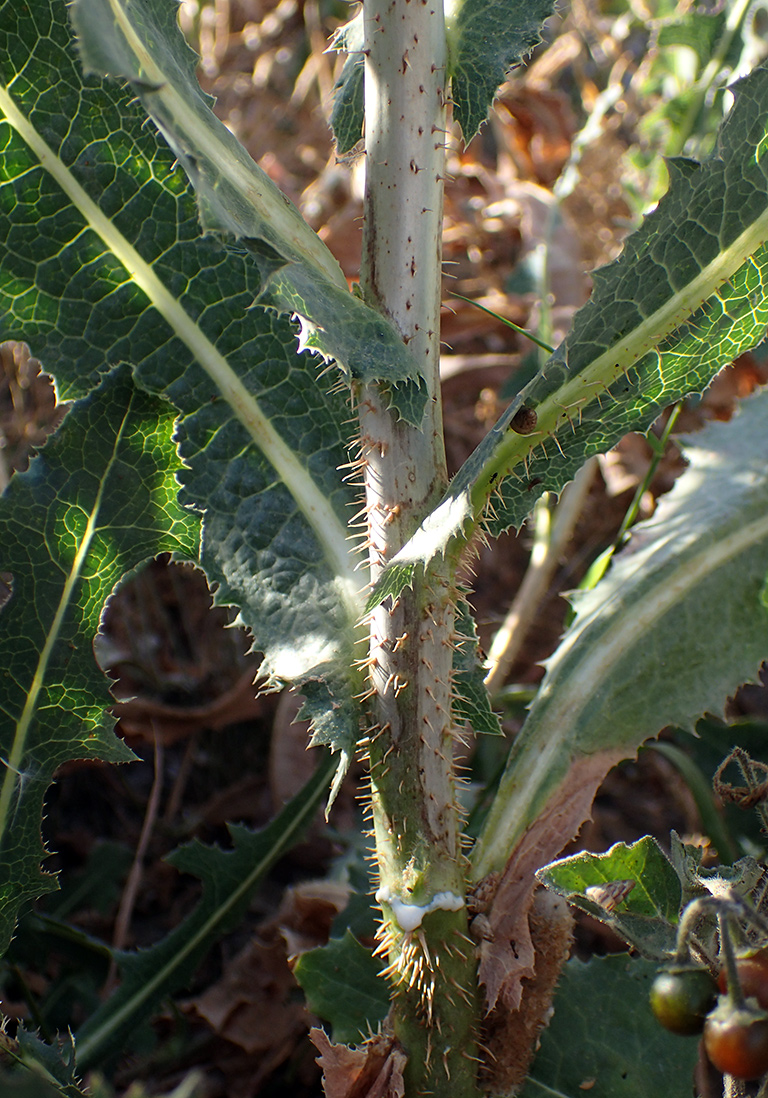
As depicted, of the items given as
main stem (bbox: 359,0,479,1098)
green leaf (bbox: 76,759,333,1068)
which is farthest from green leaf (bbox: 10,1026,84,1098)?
main stem (bbox: 359,0,479,1098)

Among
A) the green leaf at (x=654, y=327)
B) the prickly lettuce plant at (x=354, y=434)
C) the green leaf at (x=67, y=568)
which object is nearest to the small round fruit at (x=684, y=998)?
the prickly lettuce plant at (x=354, y=434)

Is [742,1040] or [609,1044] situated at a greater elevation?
[742,1040]

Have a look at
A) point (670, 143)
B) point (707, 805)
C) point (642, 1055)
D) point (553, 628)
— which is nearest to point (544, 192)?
point (670, 143)

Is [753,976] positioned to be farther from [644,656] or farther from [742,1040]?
[644,656]

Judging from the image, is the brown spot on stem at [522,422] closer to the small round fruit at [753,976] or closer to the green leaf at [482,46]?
the green leaf at [482,46]

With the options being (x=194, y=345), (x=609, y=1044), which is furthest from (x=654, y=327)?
(x=609, y=1044)

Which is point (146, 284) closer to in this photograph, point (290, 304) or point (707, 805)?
point (290, 304)

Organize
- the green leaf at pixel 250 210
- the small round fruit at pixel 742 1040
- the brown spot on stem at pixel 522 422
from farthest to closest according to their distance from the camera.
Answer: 1. the brown spot on stem at pixel 522 422
2. the green leaf at pixel 250 210
3. the small round fruit at pixel 742 1040

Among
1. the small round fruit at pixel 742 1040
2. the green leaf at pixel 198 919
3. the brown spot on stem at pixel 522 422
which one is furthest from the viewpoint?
the green leaf at pixel 198 919
